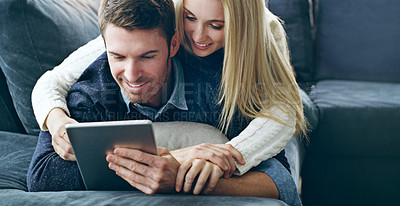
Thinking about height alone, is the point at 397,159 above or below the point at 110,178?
below

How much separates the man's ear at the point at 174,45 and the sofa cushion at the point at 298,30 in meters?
1.05

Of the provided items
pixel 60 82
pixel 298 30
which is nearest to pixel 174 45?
pixel 60 82

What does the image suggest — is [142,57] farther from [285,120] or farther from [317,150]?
[317,150]

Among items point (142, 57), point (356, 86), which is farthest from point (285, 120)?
point (356, 86)

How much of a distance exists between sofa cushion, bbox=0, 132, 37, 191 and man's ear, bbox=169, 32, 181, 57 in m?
0.54

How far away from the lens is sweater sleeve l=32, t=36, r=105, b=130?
3.54ft

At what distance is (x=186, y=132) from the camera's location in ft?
3.45

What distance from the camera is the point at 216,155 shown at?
0.93m

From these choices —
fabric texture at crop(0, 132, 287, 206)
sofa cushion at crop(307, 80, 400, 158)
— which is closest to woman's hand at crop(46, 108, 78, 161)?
fabric texture at crop(0, 132, 287, 206)

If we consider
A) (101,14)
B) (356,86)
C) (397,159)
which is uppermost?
(101,14)

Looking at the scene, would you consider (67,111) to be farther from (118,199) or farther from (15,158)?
(118,199)

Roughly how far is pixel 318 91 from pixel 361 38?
450mm

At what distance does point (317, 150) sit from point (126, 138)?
124 centimetres

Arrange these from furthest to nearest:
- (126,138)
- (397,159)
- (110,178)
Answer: (397,159)
(110,178)
(126,138)
